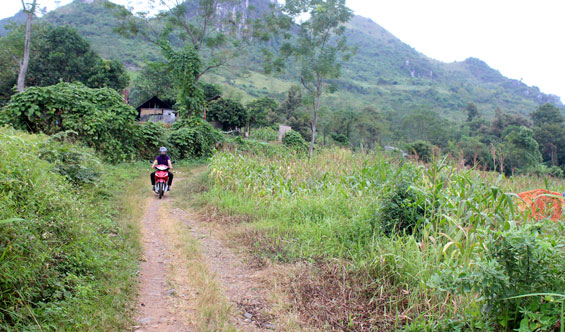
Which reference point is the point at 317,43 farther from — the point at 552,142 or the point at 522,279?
the point at 522,279

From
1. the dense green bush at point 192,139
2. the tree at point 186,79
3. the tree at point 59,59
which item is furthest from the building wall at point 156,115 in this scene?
the dense green bush at point 192,139

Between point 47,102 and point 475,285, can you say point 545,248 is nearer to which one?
point 475,285

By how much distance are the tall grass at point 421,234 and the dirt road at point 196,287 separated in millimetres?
820

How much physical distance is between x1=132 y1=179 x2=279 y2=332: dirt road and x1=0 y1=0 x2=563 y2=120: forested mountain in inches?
907

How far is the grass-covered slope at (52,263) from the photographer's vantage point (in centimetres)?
264

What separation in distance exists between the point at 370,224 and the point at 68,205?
3.86 m

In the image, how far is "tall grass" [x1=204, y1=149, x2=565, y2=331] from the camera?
7.82 feet

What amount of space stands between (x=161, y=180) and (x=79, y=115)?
20.3 ft

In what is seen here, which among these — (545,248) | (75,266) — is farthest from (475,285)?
(75,266)

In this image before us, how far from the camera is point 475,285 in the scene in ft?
7.95

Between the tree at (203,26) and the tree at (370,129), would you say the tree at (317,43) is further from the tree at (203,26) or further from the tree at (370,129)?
the tree at (370,129)

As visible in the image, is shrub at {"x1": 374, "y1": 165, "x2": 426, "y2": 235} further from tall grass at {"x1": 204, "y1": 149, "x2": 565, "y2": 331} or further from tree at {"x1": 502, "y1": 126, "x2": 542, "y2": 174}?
tree at {"x1": 502, "y1": 126, "x2": 542, "y2": 174}

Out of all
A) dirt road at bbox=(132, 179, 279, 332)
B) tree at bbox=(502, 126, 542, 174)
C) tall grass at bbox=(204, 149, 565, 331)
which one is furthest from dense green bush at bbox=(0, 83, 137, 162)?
tree at bbox=(502, 126, 542, 174)

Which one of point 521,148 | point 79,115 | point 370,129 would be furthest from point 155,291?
point 370,129
